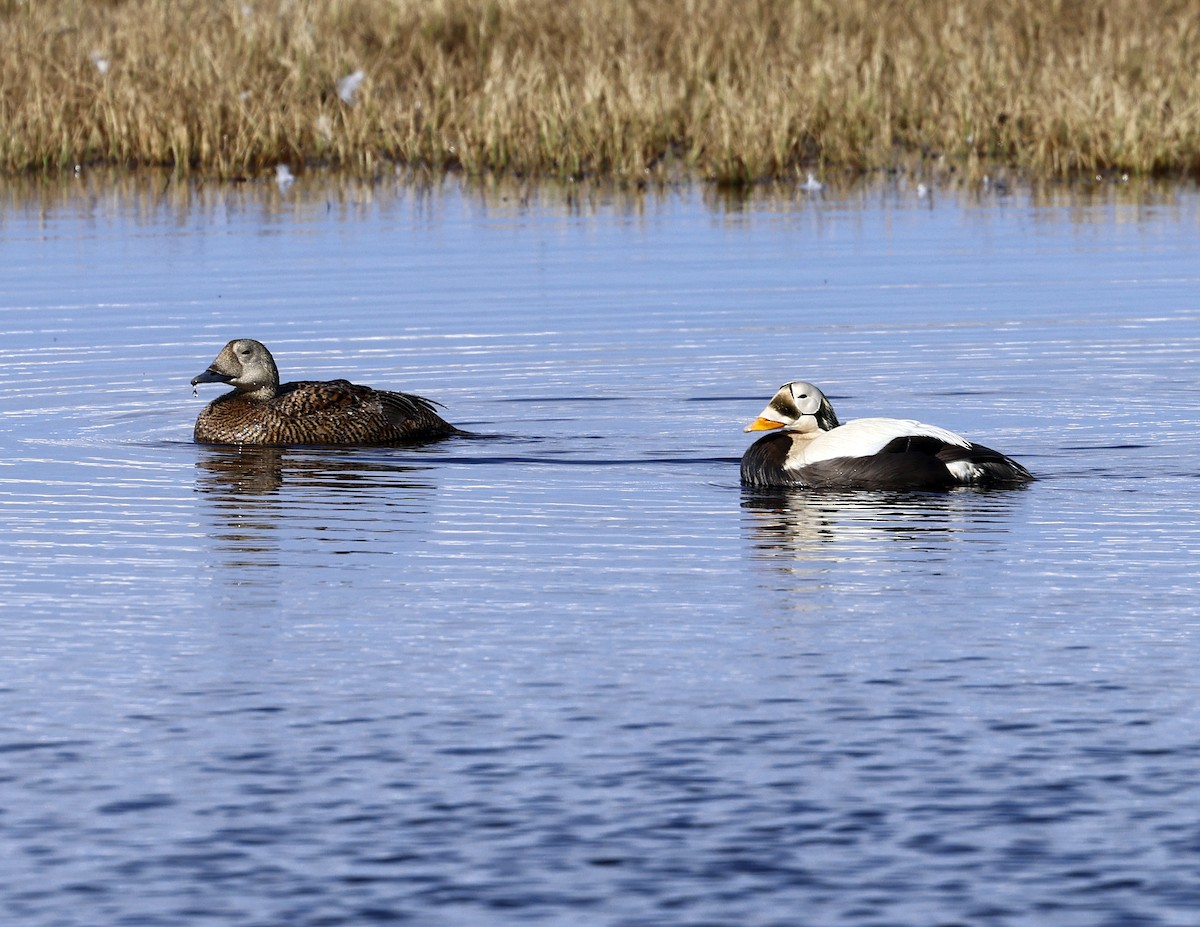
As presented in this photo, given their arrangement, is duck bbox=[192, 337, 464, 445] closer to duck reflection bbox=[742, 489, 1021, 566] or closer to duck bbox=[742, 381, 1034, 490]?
duck bbox=[742, 381, 1034, 490]

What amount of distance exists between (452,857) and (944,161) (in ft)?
66.7

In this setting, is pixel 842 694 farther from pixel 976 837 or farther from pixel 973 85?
pixel 973 85

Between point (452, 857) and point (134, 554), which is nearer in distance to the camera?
point (452, 857)

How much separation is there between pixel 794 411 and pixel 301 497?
7.44ft

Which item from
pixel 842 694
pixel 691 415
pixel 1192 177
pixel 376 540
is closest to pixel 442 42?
pixel 1192 177

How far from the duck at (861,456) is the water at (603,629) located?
0.19 m

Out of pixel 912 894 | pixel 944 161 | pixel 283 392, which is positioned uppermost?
pixel 944 161

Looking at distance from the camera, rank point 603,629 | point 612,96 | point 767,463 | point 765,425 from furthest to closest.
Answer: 1. point 612,96
2. point 765,425
3. point 767,463
4. point 603,629

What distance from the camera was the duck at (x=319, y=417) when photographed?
12.8 meters

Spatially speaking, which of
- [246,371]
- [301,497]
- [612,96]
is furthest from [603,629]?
→ [612,96]

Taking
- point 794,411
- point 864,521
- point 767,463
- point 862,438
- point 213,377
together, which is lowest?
point 864,521

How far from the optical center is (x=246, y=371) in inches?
532

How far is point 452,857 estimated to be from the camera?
5.98 metres

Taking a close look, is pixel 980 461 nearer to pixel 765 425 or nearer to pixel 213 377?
pixel 765 425
